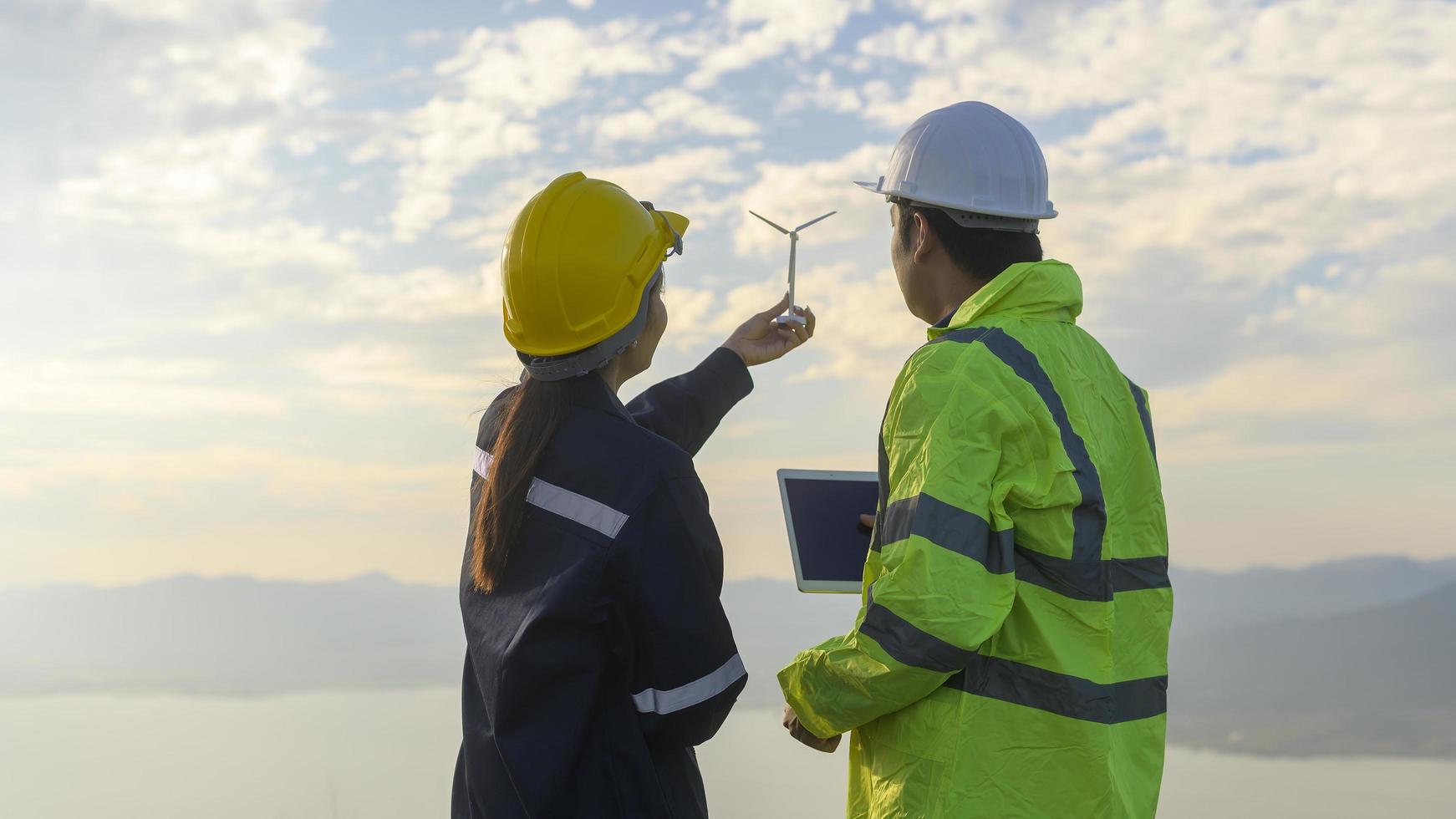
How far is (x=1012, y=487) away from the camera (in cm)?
302

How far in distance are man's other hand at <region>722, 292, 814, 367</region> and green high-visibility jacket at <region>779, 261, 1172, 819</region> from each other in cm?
179

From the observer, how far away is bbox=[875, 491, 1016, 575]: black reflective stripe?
2.93 m

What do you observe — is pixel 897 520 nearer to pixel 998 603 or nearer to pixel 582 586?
pixel 998 603

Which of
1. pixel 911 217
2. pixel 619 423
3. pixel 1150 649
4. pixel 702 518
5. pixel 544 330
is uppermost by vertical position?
pixel 911 217

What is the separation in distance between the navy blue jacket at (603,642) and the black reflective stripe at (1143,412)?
50.3 inches

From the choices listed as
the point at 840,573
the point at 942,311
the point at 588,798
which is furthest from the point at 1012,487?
the point at 588,798

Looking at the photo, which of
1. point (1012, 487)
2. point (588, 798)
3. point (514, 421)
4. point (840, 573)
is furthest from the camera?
point (840, 573)

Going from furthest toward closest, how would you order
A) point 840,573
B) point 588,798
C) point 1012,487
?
point 840,573
point 588,798
point 1012,487

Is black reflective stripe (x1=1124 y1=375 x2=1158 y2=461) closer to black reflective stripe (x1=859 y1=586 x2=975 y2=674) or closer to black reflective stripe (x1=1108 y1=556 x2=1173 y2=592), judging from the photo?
black reflective stripe (x1=1108 y1=556 x2=1173 y2=592)

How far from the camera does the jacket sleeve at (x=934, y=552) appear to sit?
2918 mm

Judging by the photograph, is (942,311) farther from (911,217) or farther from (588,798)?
(588,798)

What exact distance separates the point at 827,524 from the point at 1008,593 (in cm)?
97

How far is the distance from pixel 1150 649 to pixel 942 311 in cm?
111

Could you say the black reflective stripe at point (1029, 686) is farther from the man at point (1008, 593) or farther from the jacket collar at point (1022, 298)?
the jacket collar at point (1022, 298)
